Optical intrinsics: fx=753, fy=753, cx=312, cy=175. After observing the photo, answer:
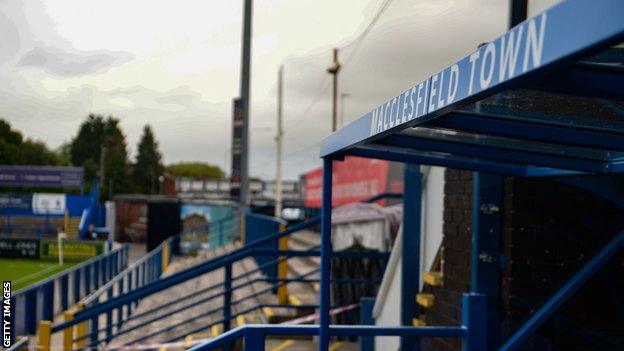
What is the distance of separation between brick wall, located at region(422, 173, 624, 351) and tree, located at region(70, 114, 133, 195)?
52211 millimetres

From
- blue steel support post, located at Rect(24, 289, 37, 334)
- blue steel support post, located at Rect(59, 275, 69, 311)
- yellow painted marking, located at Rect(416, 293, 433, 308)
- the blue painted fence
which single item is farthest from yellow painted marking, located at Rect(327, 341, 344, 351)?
blue steel support post, located at Rect(59, 275, 69, 311)

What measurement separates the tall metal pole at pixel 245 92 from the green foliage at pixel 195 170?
342 ft

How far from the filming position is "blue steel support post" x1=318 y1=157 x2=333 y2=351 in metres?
3.75

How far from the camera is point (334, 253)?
813 centimetres

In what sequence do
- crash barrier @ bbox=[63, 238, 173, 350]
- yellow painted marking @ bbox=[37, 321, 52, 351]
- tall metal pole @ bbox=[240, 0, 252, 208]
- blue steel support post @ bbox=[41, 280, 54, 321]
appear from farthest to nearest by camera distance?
tall metal pole @ bbox=[240, 0, 252, 208]
crash barrier @ bbox=[63, 238, 173, 350]
blue steel support post @ bbox=[41, 280, 54, 321]
yellow painted marking @ bbox=[37, 321, 52, 351]

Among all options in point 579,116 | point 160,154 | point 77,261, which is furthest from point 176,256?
point 160,154

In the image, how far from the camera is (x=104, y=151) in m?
70.4

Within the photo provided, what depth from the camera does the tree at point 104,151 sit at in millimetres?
63062

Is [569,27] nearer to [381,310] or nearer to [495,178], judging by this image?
[495,178]

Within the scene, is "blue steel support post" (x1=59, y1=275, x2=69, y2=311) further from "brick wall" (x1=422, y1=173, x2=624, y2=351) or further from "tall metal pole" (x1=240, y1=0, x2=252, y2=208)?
"brick wall" (x1=422, y1=173, x2=624, y2=351)

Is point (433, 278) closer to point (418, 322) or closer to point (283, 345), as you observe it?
point (418, 322)

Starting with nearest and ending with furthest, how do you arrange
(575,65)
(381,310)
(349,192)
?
1. (575,65)
2. (381,310)
3. (349,192)

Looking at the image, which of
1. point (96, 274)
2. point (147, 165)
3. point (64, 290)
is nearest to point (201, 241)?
point (96, 274)

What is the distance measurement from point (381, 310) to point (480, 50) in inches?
206
